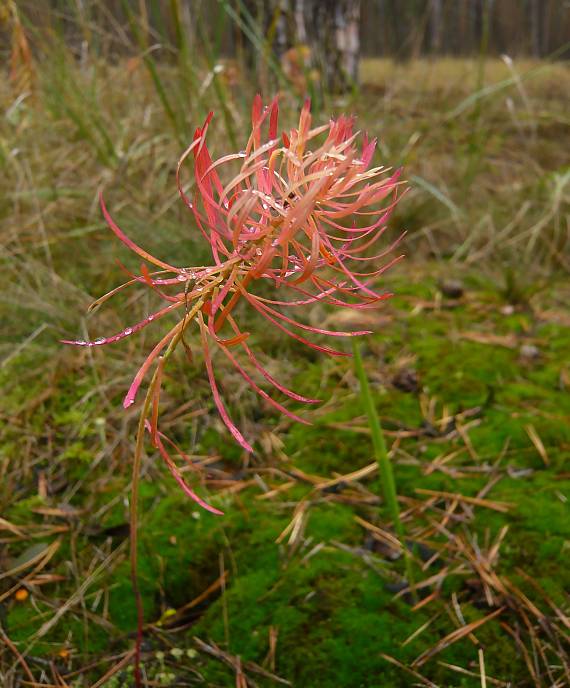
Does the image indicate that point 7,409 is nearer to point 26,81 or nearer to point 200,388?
point 200,388

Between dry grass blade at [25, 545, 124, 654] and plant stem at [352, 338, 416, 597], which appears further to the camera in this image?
dry grass blade at [25, 545, 124, 654]

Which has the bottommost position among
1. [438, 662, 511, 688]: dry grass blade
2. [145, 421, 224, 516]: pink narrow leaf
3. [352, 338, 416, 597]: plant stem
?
[438, 662, 511, 688]: dry grass blade

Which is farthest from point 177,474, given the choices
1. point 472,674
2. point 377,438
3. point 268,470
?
point 268,470

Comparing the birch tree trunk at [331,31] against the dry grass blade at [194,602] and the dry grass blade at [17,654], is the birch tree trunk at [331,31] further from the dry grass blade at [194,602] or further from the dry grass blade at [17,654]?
the dry grass blade at [17,654]

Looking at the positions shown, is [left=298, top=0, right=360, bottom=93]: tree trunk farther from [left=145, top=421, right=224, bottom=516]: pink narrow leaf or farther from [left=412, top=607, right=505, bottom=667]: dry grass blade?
[left=145, top=421, right=224, bottom=516]: pink narrow leaf

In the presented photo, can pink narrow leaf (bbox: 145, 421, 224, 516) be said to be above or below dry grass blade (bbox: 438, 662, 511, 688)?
above

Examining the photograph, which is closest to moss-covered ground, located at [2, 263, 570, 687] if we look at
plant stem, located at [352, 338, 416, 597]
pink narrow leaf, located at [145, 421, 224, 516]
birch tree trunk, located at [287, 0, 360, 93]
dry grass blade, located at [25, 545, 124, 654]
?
dry grass blade, located at [25, 545, 124, 654]

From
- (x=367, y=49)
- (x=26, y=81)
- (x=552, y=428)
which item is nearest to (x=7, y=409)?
(x=26, y=81)
